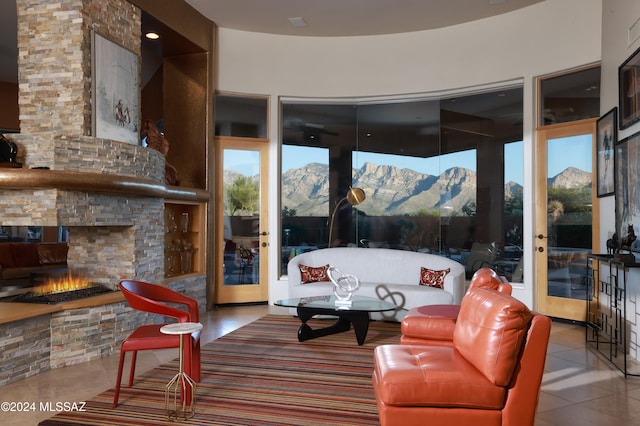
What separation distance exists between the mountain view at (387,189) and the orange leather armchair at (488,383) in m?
4.63

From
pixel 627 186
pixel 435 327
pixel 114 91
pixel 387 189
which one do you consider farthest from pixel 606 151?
pixel 114 91

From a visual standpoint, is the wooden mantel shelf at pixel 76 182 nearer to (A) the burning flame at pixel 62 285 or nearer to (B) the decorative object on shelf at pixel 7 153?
(B) the decorative object on shelf at pixel 7 153

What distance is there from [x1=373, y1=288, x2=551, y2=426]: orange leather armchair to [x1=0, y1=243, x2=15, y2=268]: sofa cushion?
7.13 m

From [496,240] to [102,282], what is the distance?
193 inches

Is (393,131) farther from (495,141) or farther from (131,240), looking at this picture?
(131,240)

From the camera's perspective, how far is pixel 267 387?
3734 millimetres

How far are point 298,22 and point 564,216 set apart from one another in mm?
4256

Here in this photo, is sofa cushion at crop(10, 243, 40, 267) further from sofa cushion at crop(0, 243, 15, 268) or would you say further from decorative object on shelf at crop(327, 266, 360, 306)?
decorative object on shelf at crop(327, 266, 360, 306)

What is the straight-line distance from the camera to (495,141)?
22.4 ft

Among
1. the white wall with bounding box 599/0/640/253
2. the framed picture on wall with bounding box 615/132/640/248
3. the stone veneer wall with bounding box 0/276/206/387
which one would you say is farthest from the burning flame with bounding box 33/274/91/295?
the white wall with bounding box 599/0/640/253

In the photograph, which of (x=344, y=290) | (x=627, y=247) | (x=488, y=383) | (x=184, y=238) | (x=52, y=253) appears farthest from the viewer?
(x=52, y=253)

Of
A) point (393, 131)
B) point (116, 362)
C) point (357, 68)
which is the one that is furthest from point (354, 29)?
point (116, 362)

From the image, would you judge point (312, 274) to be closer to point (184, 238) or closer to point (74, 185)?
point (184, 238)

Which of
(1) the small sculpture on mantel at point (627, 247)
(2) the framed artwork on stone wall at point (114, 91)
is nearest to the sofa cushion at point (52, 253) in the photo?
(2) the framed artwork on stone wall at point (114, 91)
